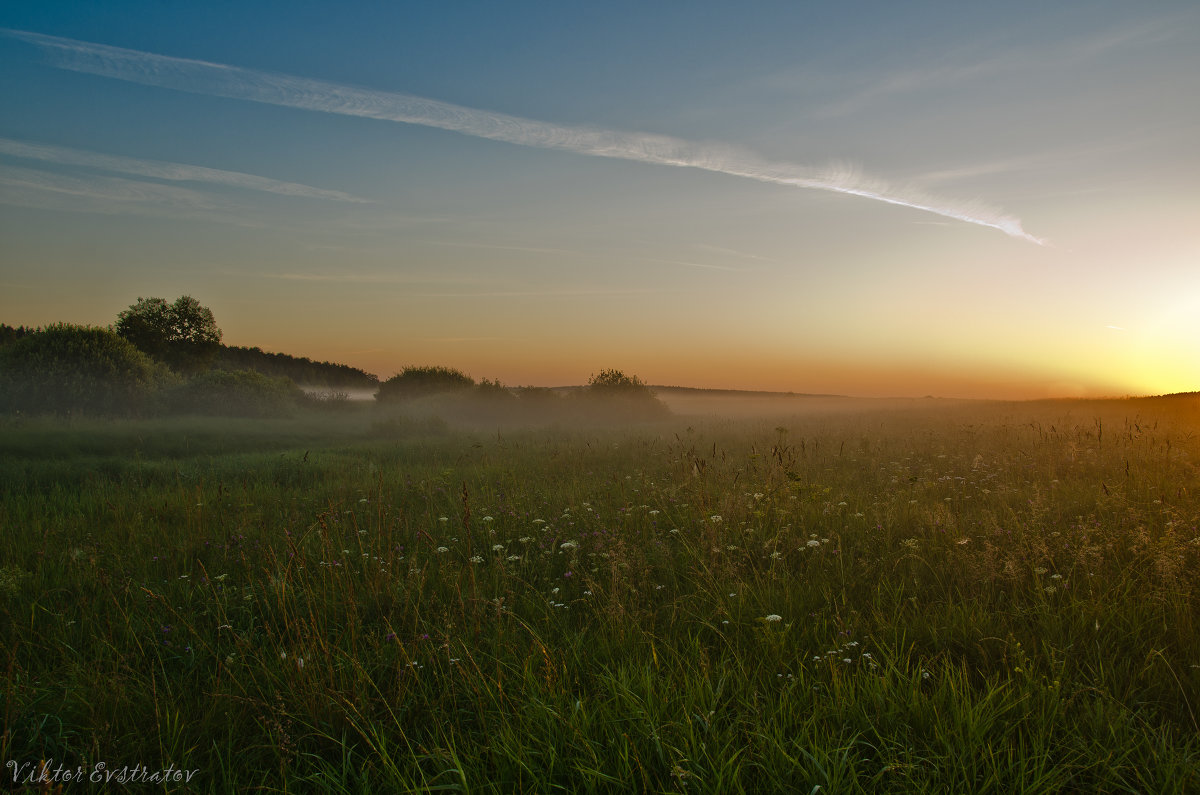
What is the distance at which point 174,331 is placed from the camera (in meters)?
43.2

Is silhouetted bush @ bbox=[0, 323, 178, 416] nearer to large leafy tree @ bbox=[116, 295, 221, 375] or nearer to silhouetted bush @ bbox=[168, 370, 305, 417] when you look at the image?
silhouetted bush @ bbox=[168, 370, 305, 417]

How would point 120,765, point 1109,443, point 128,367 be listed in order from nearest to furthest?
point 120,765, point 1109,443, point 128,367

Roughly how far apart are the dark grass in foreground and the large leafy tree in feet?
145

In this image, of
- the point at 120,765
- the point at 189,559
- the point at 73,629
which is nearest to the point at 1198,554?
the point at 120,765

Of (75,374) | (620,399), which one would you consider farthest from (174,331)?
(620,399)

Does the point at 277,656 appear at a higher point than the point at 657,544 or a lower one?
lower

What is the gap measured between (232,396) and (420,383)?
14.4 meters

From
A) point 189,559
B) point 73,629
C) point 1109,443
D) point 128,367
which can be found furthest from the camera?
point 128,367

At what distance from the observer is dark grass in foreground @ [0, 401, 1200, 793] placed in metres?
2.29

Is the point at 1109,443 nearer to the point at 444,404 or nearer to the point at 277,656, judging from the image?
the point at 277,656

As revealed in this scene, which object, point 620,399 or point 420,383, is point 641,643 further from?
point 420,383

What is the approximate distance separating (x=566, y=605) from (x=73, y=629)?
3.46 m

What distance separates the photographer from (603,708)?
2.50 m

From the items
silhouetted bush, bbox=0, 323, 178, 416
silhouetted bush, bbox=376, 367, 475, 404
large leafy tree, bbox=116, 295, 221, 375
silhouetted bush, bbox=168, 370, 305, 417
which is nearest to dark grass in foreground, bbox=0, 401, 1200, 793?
silhouetted bush, bbox=0, 323, 178, 416
